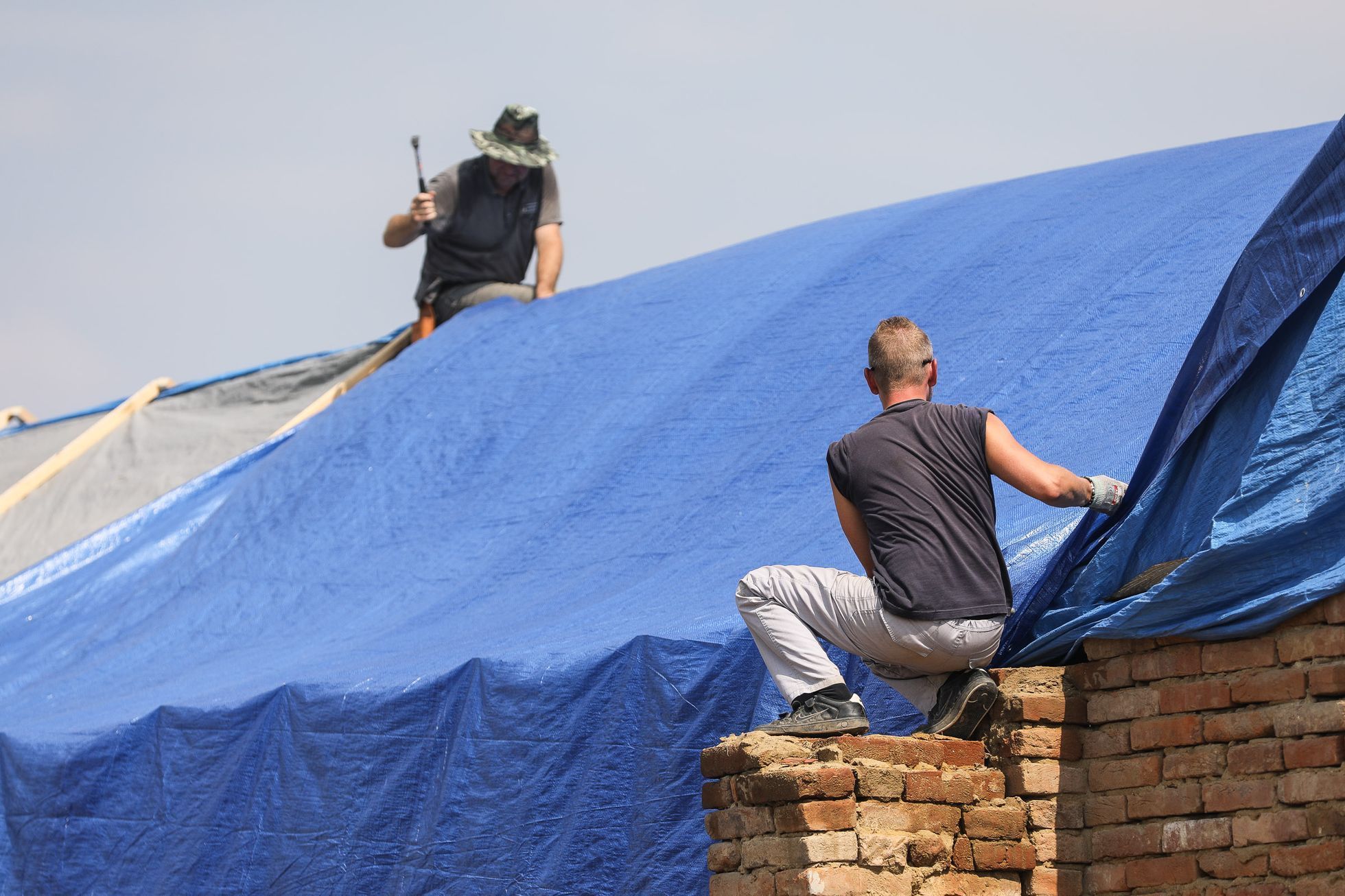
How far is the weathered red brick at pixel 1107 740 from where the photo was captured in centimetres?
328

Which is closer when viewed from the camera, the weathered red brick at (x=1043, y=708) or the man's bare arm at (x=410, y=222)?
the weathered red brick at (x=1043, y=708)

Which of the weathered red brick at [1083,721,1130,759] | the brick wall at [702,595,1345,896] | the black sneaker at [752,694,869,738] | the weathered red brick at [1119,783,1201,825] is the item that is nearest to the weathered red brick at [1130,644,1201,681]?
the brick wall at [702,595,1345,896]

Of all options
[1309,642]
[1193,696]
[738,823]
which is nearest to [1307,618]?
[1309,642]

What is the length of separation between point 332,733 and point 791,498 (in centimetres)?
145

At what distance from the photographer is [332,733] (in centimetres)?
461

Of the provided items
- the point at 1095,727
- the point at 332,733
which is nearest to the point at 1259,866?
the point at 1095,727

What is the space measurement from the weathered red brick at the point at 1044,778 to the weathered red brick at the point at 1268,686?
39 centimetres

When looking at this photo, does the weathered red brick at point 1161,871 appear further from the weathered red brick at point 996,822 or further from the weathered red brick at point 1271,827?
the weathered red brick at point 996,822

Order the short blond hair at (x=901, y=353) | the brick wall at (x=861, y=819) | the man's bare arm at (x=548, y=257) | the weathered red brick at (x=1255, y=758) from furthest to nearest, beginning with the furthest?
the man's bare arm at (x=548, y=257) < the short blond hair at (x=901, y=353) < the brick wall at (x=861, y=819) < the weathered red brick at (x=1255, y=758)

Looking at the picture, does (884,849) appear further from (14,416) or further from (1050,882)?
(14,416)

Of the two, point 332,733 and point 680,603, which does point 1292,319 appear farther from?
point 332,733

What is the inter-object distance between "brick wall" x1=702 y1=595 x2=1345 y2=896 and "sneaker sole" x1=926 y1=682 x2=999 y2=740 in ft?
0.09

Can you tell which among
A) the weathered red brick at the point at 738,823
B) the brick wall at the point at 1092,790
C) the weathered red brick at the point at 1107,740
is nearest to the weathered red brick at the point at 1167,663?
the brick wall at the point at 1092,790

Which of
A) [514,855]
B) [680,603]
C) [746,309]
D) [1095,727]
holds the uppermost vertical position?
[746,309]
